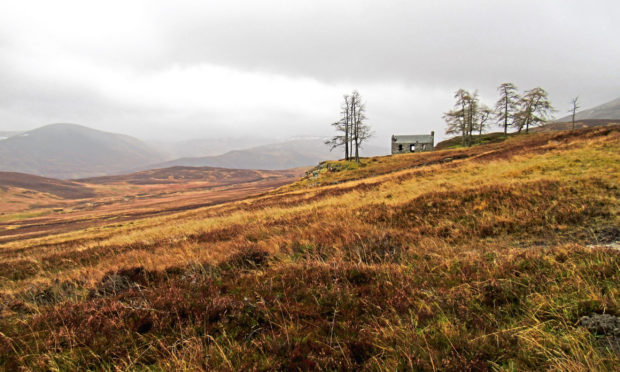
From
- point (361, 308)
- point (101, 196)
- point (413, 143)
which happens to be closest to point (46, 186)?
point (101, 196)

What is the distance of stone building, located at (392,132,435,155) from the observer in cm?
6262

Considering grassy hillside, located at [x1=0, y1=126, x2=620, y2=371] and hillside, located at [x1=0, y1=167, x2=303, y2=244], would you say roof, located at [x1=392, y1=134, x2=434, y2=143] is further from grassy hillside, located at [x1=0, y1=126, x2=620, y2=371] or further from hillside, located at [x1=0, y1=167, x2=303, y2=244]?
grassy hillside, located at [x1=0, y1=126, x2=620, y2=371]

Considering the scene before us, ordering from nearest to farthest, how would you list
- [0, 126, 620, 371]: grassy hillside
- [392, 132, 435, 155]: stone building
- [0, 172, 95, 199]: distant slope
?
[0, 126, 620, 371]: grassy hillside, [392, 132, 435, 155]: stone building, [0, 172, 95, 199]: distant slope

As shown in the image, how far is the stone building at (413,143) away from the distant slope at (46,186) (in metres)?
141

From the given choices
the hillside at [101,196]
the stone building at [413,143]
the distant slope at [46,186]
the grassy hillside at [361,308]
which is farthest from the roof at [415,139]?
the distant slope at [46,186]

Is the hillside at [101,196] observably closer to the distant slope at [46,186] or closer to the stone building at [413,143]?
the distant slope at [46,186]

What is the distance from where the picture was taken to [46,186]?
12612 cm

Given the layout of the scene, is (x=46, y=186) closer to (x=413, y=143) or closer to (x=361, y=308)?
(x=413, y=143)

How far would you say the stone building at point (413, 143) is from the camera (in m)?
62.6

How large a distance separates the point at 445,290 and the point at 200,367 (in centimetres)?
331

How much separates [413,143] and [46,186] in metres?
178

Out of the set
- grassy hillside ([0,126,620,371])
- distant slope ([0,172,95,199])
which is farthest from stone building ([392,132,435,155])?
distant slope ([0,172,95,199])

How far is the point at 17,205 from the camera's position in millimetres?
86375

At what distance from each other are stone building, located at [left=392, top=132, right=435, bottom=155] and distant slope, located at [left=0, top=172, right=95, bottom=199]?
14084 cm
